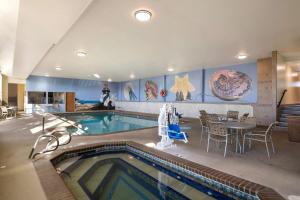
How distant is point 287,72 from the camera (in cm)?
792

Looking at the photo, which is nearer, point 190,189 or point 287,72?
point 190,189

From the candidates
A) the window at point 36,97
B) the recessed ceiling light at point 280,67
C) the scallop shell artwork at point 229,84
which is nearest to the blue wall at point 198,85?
the scallop shell artwork at point 229,84

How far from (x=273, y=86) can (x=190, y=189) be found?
5.85 meters

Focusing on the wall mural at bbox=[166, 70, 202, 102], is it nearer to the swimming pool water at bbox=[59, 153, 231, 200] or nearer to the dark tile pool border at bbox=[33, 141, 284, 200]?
the dark tile pool border at bbox=[33, 141, 284, 200]

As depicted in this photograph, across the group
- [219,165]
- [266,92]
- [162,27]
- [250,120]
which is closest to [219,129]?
[219,165]

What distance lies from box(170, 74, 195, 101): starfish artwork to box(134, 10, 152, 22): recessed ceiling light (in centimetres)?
726

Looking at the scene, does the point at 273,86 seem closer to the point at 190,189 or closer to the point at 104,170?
the point at 190,189

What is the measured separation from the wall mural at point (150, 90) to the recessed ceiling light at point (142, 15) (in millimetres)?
9130

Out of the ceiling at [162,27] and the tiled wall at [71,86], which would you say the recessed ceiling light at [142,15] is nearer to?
the ceiling at [162,27]

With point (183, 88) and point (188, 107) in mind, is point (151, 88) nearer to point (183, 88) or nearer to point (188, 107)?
point (183, 88)

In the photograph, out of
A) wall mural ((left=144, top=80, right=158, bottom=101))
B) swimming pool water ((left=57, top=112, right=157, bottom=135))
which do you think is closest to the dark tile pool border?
swimming pool water ((left=57, top=112, right=157, bottom=135))

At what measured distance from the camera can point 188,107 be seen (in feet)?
33.1

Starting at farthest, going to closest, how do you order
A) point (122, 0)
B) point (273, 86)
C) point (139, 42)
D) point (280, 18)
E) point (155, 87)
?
1. point (155, 87)
2. point (273, 86)
3. point (139, 42)
4. point (280, 18)
5. point (122, 0)

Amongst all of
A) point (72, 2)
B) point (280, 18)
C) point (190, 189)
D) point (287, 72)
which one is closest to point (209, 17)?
point (280, 18)
